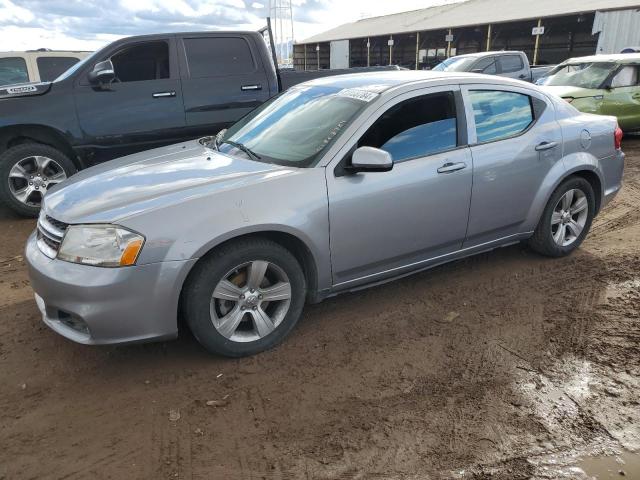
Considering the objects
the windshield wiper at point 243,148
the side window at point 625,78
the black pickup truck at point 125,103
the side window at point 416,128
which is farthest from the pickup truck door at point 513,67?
the windshield wiper at point 243,148

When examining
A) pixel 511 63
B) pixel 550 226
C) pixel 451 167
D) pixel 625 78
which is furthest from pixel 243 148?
pixel 511 63

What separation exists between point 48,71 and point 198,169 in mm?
8894

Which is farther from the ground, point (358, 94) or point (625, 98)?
point (358, 94)

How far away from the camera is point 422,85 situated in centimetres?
369

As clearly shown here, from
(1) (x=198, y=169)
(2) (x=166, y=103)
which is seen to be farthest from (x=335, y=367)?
(2) (x=166, y=103)

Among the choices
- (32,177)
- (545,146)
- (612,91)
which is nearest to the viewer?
(545,146)

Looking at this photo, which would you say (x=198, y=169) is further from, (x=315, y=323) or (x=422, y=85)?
(x=422, y=85)

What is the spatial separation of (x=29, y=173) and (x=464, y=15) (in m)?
30.1

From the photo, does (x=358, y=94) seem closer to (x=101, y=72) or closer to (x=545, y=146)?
(x=545, y=146)

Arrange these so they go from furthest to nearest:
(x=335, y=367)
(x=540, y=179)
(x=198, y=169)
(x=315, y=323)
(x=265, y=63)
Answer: (x=265, y=63)
(x=540, y=179)
(x=315, y=323)
(x=198, y=169)
(x=335, y=367)

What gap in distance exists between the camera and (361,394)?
9.39 ft

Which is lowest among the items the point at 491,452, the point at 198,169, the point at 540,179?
the point at 491,452

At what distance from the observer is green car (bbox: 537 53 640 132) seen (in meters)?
9.58

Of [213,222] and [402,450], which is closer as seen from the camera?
[402,450]
